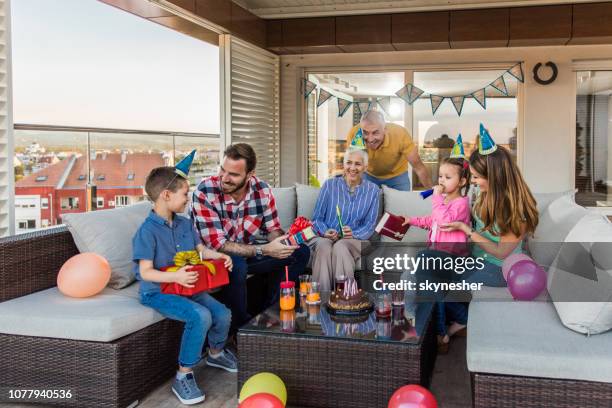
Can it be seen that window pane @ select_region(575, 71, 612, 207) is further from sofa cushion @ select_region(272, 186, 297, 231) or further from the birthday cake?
the birthday cake

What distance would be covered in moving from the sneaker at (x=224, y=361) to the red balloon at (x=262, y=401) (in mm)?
930

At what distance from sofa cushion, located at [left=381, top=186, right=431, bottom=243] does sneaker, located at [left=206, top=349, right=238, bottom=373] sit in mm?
1642

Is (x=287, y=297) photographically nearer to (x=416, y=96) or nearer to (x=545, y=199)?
(x=545, y=199)

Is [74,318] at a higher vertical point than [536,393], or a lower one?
higher

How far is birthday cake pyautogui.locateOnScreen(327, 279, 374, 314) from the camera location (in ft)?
9.33

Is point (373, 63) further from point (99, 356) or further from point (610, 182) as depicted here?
point (99, 356)

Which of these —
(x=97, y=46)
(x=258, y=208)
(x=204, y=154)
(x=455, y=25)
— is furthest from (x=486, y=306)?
(x=97, y=46)

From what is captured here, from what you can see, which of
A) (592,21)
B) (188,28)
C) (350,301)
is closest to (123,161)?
(188,28)

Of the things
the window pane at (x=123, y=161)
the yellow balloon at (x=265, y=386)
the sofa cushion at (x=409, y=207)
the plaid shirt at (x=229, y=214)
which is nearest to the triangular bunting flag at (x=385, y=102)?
the sofa cushion at (x=409, y=207)

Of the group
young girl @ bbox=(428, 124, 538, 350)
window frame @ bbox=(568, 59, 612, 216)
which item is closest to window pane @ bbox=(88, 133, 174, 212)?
young girl @ bbox=(428, 124, 538, 350)

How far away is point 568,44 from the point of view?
5586 millimetres

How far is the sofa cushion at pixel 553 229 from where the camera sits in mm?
3168

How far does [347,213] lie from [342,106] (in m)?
2.51

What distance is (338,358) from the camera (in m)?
2.56
